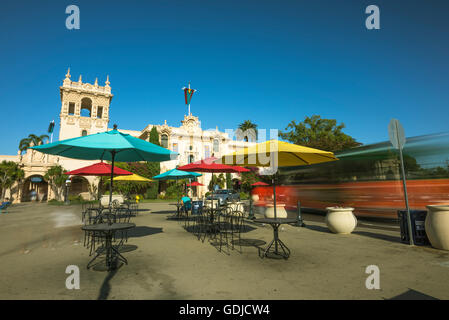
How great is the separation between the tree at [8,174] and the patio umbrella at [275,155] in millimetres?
38561

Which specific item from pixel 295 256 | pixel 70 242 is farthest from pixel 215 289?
pixel 70 242

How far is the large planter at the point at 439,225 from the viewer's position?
5160 mm

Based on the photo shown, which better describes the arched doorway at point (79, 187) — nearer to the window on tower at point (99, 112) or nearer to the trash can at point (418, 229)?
the window on tower at point (99, 112)

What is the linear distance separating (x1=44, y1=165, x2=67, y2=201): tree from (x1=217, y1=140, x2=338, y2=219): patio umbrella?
3498 centimetres

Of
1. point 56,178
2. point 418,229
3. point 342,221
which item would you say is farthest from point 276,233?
point 56,178

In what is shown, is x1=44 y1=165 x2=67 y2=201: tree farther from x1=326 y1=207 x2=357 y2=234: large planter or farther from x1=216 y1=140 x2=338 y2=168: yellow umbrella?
x1=326 y1=207 x2=357 y2=234: large planter

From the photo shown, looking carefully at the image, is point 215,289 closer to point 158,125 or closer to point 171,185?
point 171,185

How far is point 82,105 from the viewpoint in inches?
1667

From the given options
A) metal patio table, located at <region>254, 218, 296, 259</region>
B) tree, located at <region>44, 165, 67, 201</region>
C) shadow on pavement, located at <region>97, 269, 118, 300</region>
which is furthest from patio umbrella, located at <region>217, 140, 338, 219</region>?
tree, located at <region>44, 165, 67, 201</region>

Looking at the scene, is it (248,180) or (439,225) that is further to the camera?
(248,180)

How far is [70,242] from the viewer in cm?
646

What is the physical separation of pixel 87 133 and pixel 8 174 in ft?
38.6

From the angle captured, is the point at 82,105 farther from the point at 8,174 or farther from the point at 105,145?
the point at 105,145
